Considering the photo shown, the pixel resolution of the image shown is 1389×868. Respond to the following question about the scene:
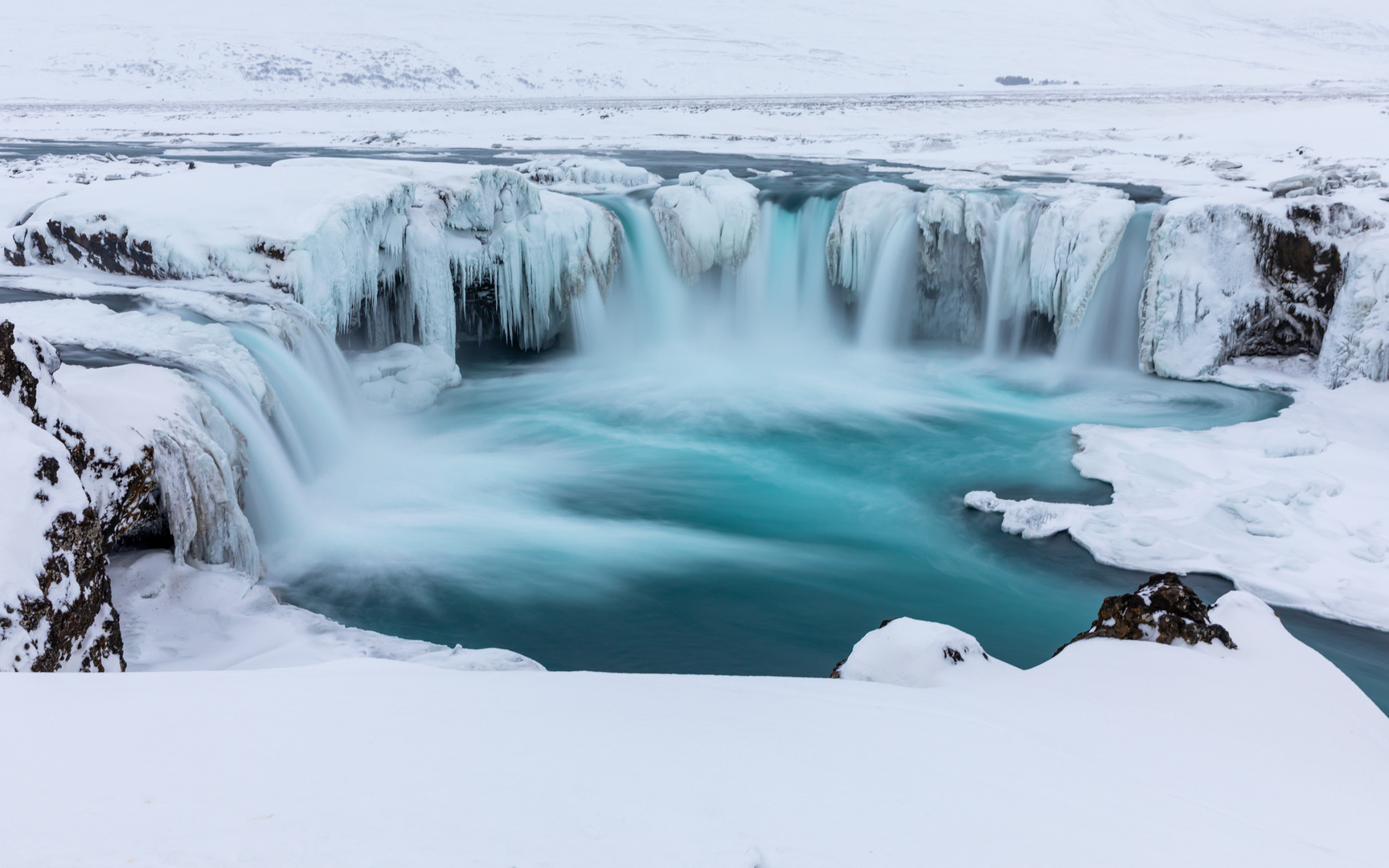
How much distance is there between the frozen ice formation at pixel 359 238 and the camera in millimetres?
8133

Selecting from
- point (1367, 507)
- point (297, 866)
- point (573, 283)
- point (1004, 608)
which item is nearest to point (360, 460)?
point (573, 283)

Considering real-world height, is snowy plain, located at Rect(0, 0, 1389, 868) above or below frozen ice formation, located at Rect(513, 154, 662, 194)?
below

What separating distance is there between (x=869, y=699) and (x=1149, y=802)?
0.87 meters

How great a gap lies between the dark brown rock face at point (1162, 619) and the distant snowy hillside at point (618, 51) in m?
53.3

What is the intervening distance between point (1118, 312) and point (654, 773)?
36.0 ft

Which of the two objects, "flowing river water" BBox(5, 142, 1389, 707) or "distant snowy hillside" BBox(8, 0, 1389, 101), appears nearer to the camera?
"flowing river water" BBox(5, 142, 1389, 707)

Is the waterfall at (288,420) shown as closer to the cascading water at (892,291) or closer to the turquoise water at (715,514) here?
the turquoise water at (715,514)

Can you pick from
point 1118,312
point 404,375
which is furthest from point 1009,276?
point 404,375

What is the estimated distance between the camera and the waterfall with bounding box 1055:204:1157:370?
36.7 ft

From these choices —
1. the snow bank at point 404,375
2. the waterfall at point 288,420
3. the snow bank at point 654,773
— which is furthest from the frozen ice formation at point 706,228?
the snow bank at point 654,773

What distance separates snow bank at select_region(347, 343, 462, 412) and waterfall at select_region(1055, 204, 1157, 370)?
7822mm

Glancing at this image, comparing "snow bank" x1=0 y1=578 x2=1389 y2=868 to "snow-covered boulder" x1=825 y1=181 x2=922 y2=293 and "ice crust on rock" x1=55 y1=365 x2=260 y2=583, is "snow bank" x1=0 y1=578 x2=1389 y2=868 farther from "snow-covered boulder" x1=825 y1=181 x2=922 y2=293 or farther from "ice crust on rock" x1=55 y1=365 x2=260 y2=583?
"snow-covered boulder" x1=825 y1=181 x2=922 y2=293

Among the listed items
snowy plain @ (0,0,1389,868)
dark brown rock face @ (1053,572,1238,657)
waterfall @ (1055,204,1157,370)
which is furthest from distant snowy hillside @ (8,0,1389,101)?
dark brown rock face @ (1053,572,1238,657)

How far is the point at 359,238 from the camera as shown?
8.93 m
